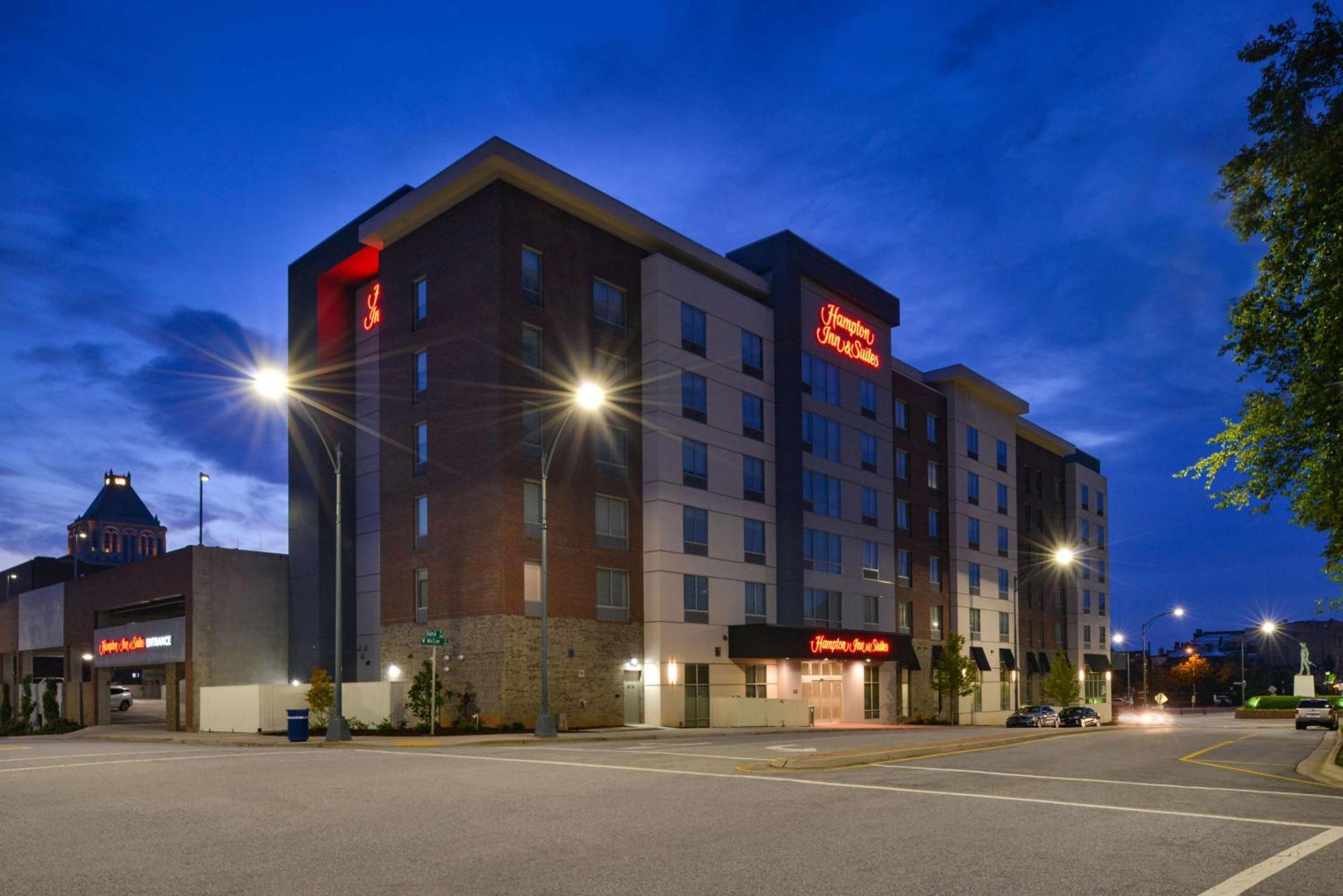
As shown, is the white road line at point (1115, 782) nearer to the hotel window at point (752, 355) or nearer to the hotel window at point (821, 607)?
the hotel window at point (821, 607)

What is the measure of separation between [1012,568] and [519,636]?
170 feet

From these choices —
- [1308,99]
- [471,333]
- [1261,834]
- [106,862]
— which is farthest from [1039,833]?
[471,333]

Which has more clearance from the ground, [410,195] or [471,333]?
[410,195]

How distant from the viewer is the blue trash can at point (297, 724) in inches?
1319

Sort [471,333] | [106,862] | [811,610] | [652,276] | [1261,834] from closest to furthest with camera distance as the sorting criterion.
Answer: [106,862] → [1261,834] → [471,333] → [652,276] → [811,610]

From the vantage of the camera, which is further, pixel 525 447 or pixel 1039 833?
pixel 525 447

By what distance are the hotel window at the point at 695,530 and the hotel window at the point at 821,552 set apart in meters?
7.19

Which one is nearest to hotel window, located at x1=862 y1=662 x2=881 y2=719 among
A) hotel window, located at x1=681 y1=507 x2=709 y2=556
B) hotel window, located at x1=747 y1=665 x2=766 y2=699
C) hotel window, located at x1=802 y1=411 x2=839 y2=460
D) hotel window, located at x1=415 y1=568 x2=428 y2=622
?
hotel window, located at x1=747 y1=665 x2=766 y2=699

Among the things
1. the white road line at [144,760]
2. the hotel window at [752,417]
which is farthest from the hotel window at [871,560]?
the white road line at [144,760]

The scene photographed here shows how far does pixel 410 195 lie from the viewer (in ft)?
149

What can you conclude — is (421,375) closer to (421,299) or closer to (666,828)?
(421,299)

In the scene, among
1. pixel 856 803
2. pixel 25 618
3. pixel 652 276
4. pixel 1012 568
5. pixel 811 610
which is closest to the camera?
pixel 856 803

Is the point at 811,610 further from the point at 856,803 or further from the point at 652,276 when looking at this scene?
the point at 856,803

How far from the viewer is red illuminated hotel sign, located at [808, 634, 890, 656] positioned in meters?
53.6
